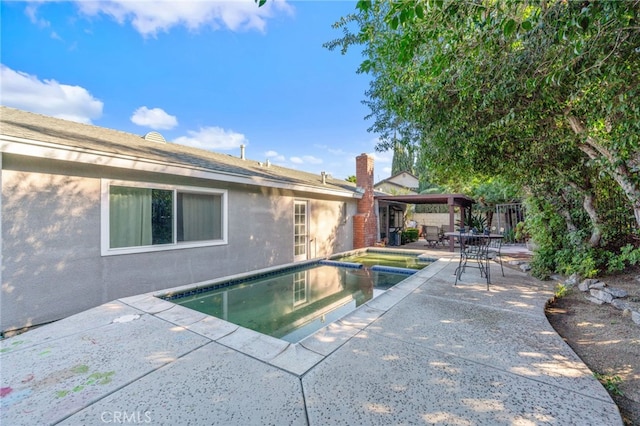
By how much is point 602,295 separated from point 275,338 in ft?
19.8

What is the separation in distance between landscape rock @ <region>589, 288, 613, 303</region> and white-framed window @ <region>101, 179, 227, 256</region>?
26.8ft

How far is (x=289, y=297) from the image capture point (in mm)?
6375

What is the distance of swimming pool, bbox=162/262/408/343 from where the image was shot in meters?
4.88

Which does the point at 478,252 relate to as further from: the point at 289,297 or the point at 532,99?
the point at 289,297

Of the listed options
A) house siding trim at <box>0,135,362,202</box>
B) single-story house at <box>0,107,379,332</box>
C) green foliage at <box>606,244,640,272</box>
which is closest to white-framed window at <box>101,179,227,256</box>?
single-story house at <box>0,107,379,332</box>

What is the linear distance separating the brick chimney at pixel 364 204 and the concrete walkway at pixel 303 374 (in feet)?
29.4

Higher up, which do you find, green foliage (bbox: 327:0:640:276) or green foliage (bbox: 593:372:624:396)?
green foliage (bbox: 327:0:640:276)

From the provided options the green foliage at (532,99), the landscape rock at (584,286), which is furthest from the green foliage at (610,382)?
the landscape rock at (584,286)

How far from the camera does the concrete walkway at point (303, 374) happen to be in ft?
7.25

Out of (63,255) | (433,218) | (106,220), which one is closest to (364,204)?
(106,220)

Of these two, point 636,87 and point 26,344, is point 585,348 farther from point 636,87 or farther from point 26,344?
point 26,344

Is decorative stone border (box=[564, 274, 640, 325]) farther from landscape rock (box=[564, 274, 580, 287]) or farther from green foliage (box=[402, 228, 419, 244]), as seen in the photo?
green foliage (box=[402, 228, 419, 244])

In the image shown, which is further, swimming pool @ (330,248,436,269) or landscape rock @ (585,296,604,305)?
swimming pool @ (330,248,436,269)

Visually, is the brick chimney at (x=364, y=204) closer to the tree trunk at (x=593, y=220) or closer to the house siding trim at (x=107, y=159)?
the house siding trim at (x=107, y=159)
